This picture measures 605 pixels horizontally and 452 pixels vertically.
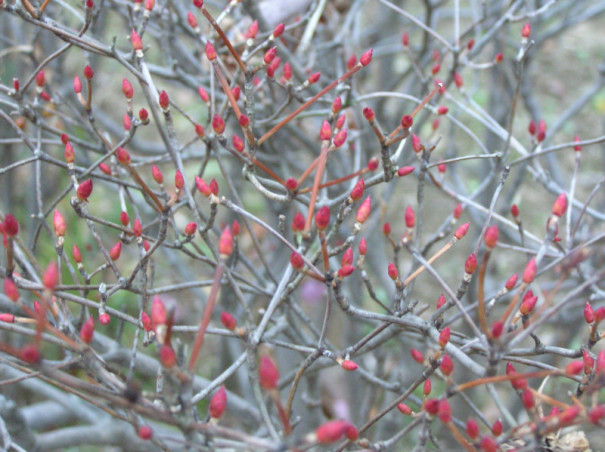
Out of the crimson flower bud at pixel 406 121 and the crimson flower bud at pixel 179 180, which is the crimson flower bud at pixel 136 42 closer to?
Answer: the crimson flower bud at pixel 179 180

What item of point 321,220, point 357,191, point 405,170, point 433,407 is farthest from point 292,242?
point 433,407

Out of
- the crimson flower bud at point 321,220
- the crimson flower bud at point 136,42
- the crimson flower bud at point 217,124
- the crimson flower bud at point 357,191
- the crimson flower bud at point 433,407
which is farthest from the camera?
the crimson flower bud at point 136,42

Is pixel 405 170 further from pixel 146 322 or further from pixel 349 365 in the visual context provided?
pixel 146 322

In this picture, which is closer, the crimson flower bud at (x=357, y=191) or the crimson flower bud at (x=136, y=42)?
the crimson flower bud at (x=357, y=191)

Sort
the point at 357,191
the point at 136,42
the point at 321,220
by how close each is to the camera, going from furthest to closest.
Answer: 1. the point at 136,42
2. the point at 357,191
3. the point at 321,220

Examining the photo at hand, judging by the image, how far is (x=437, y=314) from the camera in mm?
1245

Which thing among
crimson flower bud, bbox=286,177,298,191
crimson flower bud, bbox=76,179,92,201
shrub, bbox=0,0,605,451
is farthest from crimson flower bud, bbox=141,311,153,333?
crimson flower bud, bbox=286,177,298,191

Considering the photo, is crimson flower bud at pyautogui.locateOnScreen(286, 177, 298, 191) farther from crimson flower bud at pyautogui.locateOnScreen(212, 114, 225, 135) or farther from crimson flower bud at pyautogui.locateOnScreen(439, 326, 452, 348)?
crimson flower bud at pyautogui.locateOnScreen(439, 326, 452, 348)

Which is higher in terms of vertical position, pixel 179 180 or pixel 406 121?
pixel 406 121

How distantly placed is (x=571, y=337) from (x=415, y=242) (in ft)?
5.89

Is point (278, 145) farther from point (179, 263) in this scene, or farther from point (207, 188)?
point (207, 188)

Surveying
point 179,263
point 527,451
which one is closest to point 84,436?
point 179,263

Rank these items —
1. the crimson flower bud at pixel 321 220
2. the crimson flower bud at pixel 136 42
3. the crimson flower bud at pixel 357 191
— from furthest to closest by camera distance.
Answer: the crimson flower bud at pixel 136 42 < the crimson flower bud at pixel 357 191 < the crimson flower bud at pixel 321 220

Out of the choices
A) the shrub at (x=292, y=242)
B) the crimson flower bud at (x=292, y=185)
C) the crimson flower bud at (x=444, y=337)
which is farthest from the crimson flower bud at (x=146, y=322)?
the crimson flower bud at (x=444, y=337)
